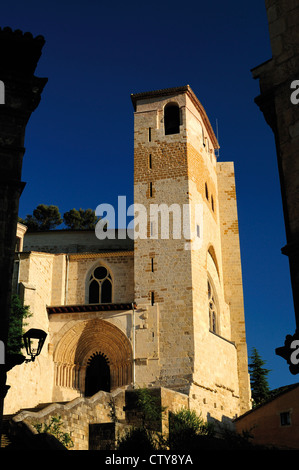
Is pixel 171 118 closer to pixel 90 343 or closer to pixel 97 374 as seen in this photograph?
pixel 90 343

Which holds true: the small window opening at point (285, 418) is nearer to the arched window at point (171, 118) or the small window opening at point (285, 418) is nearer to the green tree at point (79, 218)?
the arched window at point (171, 118)

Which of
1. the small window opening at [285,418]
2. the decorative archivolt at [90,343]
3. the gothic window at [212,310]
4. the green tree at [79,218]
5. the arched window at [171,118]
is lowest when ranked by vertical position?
the small window opening at [285,418]

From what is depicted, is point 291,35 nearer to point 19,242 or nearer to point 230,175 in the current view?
point 19,242

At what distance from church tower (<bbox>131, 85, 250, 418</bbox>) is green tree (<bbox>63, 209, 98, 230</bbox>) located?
15399mm

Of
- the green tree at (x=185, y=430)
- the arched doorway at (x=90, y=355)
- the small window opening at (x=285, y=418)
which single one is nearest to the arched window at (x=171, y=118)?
the arched doorway at (x=90, y=355)

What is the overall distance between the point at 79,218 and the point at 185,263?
20.6 m

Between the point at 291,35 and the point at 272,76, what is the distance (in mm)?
717

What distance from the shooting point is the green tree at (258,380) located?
36312 mm

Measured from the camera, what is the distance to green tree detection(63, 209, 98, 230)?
44.5 m

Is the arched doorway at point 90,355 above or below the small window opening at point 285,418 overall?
above

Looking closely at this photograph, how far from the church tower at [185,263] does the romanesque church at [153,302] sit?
0.05 meters

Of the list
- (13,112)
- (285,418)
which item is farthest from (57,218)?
(13,112)

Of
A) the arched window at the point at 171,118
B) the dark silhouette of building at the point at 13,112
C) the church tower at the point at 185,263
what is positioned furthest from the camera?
the arched window at the point at 171,118
